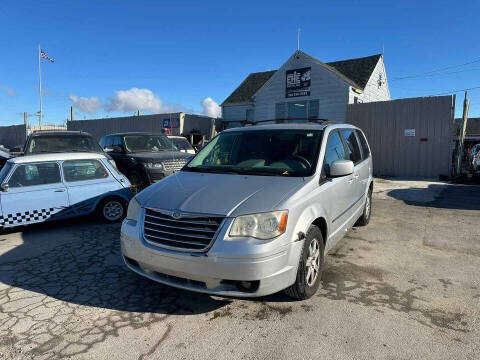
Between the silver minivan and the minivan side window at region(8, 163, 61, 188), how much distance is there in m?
3.11

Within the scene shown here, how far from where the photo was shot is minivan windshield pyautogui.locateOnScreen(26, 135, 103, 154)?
8.61 meters

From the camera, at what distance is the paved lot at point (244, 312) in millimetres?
2633

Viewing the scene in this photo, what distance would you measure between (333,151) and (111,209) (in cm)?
440

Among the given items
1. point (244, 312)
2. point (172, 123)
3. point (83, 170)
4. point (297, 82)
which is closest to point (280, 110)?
point (297, 82)

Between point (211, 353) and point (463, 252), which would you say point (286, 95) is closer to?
point (463, 252)

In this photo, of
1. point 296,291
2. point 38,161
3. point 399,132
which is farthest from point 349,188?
point 399,132

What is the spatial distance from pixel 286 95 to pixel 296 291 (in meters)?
17.4

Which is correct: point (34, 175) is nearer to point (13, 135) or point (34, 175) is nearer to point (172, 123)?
point (172, 123)

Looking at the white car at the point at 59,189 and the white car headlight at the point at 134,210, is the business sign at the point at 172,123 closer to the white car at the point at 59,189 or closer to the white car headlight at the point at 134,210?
the white car at the point at 59,189

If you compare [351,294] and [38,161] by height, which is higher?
[38,161]

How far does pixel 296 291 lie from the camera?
3174mm

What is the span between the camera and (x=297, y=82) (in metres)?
19.0

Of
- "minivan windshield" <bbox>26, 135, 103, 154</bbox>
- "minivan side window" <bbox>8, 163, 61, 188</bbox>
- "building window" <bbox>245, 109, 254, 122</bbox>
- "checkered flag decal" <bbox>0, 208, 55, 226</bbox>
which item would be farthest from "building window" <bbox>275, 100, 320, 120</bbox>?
"checkered flag decal" <bbox>0, 208, 55, 226</bbox>

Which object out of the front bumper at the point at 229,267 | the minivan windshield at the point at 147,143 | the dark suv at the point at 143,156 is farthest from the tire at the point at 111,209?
the front bumper at the point at 229,267
